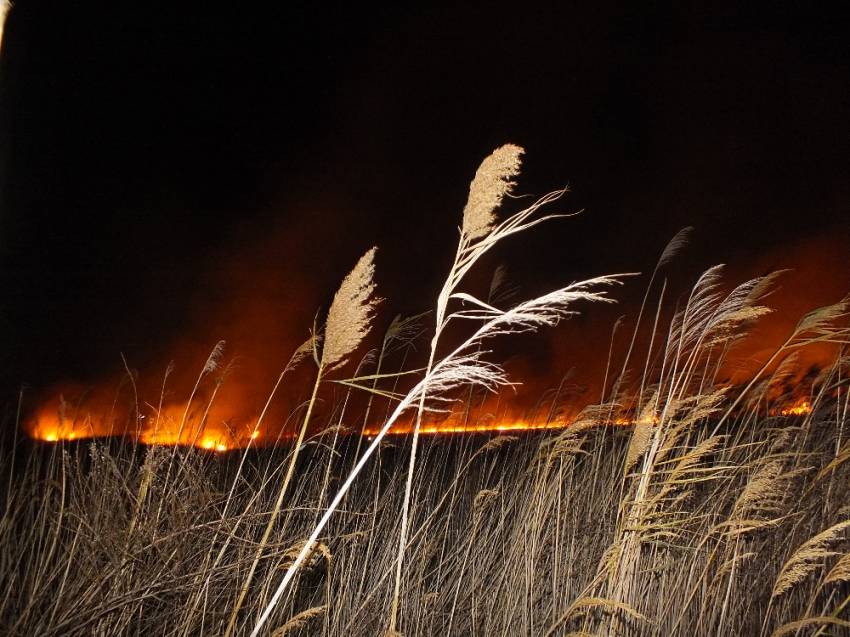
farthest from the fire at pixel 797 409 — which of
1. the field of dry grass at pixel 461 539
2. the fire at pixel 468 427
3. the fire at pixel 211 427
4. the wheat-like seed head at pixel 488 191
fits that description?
the wheat-like seed head at pixel 488 191

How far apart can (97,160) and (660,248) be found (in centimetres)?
426

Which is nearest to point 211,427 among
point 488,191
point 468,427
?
point 468,427

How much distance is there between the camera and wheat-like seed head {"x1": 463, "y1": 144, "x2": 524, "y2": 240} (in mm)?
1003

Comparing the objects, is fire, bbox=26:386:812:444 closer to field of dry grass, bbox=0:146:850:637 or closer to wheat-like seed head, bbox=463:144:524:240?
field of dry grass, bbox=0:146:850:637

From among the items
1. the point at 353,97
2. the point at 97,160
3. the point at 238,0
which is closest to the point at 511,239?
the point at 353,97

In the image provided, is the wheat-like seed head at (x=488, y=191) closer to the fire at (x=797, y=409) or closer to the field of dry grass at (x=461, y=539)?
the field of dry grass at (x=461, y=539)

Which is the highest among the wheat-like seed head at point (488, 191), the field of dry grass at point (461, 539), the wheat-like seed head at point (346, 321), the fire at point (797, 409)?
the wheat-like seed head at point (488, 191)

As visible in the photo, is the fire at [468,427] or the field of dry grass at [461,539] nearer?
the field of dry grass at [461,539]

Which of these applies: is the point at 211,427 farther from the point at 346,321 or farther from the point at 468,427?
the point at 346,321

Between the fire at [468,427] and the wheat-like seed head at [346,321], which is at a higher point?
the wheat-like seed head at [346,321]

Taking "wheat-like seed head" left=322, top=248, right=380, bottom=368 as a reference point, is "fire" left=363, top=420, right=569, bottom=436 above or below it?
below

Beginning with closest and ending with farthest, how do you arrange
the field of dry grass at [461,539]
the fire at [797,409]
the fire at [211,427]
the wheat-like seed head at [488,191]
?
the wheat-like seed head at [488,191] < the field of dry grass at [461,539] < the fire at [211,427] < the fire at [797,409]

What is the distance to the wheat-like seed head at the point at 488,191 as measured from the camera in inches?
39.5

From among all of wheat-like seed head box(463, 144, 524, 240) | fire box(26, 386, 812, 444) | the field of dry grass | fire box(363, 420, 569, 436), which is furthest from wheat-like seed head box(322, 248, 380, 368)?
fire box(363, 420, 569, 436)
